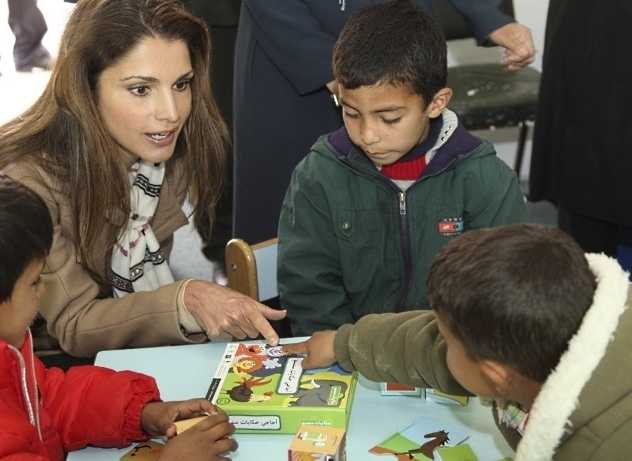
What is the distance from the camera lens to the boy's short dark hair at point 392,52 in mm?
1756

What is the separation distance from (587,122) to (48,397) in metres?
1.79

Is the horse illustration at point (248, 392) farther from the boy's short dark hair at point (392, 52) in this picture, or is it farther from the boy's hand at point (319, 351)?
the boy's short dark hair at point (392, 52)

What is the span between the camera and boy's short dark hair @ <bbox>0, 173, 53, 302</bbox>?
1.25 metres

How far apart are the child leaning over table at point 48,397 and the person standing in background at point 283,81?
1.04 metres

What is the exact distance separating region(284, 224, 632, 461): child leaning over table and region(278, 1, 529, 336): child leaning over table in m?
0.67

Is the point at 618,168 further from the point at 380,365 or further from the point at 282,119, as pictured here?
the point at 380,365

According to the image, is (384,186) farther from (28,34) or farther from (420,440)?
(28,34)

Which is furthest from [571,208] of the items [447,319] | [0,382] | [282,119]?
[0,382]

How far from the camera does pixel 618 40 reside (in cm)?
240

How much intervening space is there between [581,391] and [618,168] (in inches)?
63.6

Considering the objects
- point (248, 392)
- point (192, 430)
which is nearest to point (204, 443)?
point (192, 430)

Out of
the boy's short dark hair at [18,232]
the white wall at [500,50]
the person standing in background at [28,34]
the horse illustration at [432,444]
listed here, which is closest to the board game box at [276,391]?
the horse illustration at [432,444]

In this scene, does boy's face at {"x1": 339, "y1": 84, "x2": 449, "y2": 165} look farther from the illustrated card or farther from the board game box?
the illustrated card

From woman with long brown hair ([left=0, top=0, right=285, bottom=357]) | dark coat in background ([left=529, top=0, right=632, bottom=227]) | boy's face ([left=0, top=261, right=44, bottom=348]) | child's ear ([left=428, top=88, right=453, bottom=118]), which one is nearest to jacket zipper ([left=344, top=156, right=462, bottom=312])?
child's ear ([left=428, top=88, right=453, bottom=118])
